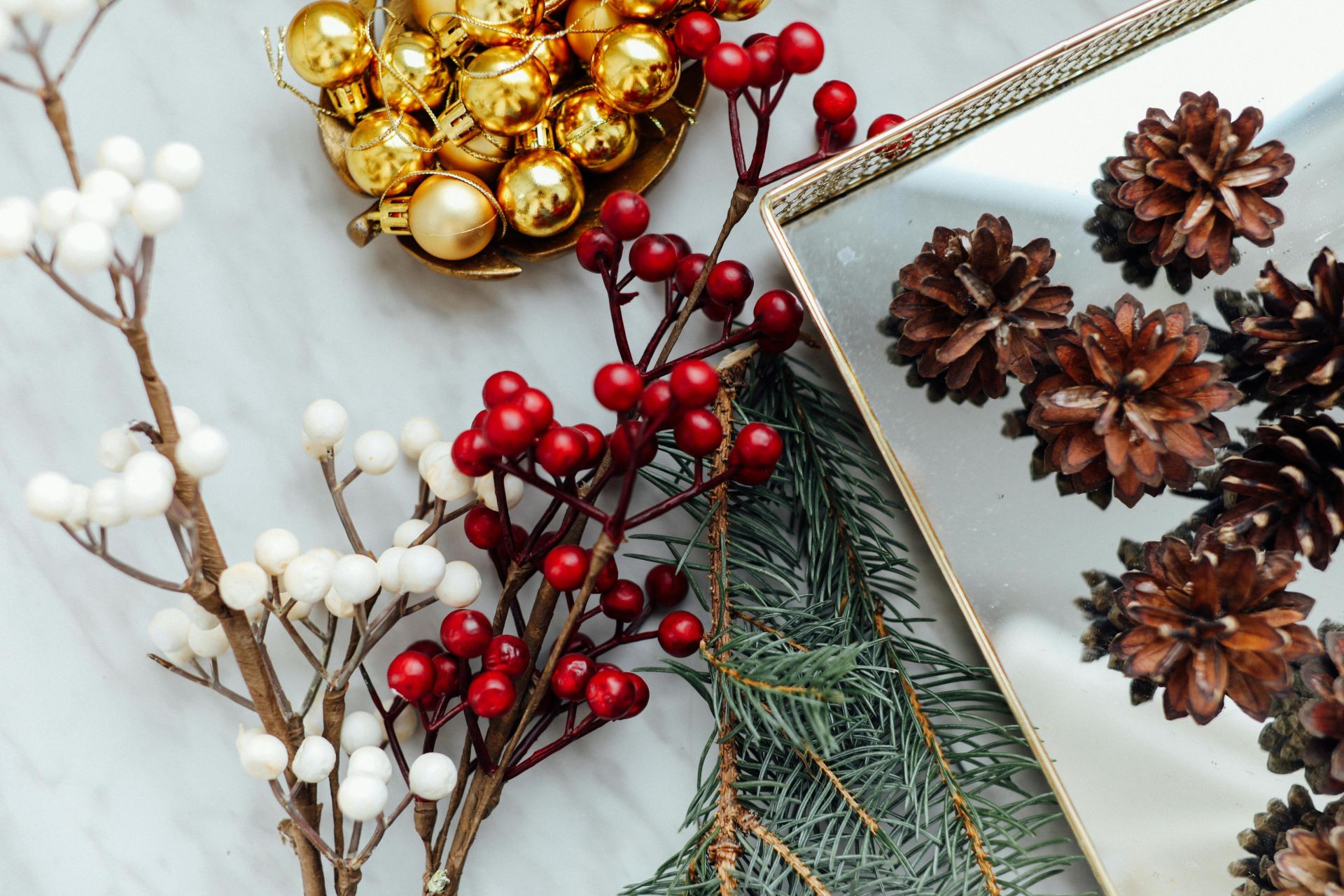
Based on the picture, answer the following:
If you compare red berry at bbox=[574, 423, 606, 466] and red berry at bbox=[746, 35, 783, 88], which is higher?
red berry at bbox=[746, 35, 783, 88]

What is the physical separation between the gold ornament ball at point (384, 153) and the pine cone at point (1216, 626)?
0.49 m

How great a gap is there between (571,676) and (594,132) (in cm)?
32

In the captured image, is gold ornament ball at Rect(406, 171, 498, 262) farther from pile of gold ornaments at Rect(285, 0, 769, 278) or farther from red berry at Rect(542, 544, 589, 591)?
red berry at Rect(542, 544, 589, 591)

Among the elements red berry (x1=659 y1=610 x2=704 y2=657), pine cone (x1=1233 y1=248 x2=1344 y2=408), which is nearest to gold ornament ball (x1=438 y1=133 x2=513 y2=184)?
red berry (x1=659 y1=610 x2=704 y2=657)

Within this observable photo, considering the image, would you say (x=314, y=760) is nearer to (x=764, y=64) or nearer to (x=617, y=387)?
(x=617, y=387)

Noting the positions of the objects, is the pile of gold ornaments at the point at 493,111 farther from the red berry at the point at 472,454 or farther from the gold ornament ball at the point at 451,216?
the red berry at the point at 472,454

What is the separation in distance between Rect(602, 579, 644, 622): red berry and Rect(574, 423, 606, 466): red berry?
80 mm

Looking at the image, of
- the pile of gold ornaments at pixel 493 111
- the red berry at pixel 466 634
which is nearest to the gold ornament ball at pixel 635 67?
the pile of gold ornaments at pixel 493 111

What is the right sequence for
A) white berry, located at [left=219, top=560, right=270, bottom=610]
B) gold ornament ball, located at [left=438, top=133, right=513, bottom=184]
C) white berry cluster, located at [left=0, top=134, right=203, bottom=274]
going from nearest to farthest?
white berry cluster, located at [left=0, top=134, right=203, bottom=274]
white berry, located at [left=219, top=560, right=270, bottom=610]
gold ornament ball, located at [left=438, top=133, right=513, bottom=184]

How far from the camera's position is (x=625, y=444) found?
488 millimetres

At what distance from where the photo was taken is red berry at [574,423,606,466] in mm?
513

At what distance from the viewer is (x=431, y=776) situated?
52 cm

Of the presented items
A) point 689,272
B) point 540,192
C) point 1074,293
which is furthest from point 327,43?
point 1074,293

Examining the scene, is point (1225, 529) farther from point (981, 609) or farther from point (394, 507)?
point (394, 507)
